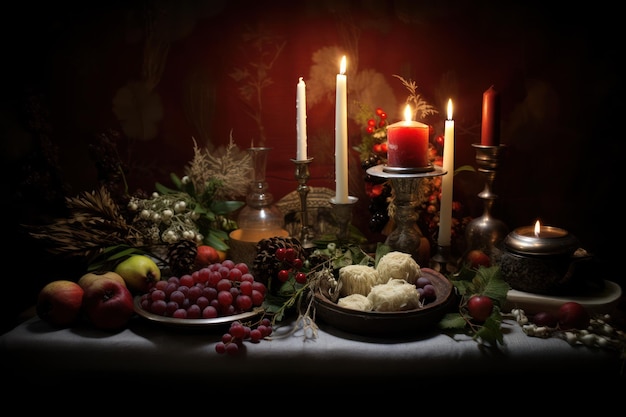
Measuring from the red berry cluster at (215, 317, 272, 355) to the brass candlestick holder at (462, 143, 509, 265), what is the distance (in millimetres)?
536

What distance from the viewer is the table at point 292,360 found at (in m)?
0.99

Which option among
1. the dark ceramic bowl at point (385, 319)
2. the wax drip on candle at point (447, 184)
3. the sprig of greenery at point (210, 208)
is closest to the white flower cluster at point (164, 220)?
the sprig of greenery at point (210, 208)

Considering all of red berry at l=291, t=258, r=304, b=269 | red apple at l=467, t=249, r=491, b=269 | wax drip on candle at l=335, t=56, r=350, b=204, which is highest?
wax drip on candle at l=335, t=56, r=350, b=204

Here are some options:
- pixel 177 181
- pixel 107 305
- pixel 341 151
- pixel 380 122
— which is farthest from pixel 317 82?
pixel 107 305

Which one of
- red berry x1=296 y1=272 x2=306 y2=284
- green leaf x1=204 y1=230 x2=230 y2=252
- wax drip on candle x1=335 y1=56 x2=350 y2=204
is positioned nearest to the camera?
red berry x1=296 y1=272 x2=306 y2=284

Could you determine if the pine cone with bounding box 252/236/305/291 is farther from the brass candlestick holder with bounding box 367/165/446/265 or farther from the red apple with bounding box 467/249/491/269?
the red apple with bounding box 467/249/491/269

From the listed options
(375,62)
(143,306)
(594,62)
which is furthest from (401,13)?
(143,306)

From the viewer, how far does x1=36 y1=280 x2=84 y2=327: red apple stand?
3.50 ft

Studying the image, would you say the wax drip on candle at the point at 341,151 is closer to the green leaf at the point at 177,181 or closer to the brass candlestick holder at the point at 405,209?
the brass candlestick holder at the point at 405,209

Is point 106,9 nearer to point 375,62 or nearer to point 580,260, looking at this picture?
point 375,62

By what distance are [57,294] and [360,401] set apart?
0.59 m

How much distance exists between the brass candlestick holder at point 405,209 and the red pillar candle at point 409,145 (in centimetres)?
2

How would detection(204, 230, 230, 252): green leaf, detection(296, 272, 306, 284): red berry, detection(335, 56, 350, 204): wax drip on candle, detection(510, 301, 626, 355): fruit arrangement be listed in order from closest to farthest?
detection(510, 301, 626, 355): fruit arrangement
detection(296, 272, 306, 284): red berry
detection(335, 56, 350, 204): wax drip on candle
detection(204, 230, 230, 252): green leaf

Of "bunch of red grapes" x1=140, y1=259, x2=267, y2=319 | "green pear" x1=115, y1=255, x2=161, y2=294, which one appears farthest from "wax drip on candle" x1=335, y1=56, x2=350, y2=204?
"green pear" x1=115, y1=255, x2=161, y2=294
